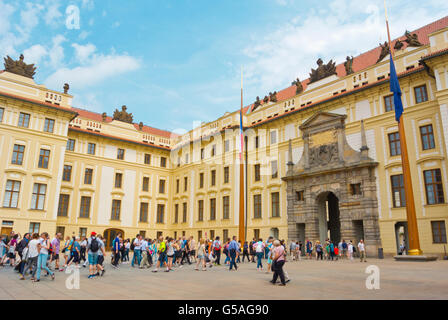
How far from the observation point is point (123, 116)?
46062 millimetres

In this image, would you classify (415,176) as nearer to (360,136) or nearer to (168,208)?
(360,136)

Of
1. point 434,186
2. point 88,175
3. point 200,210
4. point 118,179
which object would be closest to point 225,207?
point 200,210

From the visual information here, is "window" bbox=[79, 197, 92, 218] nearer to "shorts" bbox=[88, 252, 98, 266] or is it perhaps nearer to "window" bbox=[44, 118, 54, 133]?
"window" bbox=[44, 118, 54, 133]

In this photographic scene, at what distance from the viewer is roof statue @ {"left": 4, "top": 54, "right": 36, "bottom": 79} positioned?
116 ft

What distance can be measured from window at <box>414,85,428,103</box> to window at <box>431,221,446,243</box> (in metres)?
9.16

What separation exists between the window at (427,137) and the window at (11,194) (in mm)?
36052

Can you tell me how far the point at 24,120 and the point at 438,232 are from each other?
37818 mm

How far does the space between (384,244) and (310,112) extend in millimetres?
13631

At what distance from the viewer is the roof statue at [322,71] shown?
32.5 meters

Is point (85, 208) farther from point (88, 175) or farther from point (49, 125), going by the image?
point (49, 125)

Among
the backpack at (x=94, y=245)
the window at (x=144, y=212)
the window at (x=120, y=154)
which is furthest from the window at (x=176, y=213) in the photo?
the backpack at (x=94, y=245)

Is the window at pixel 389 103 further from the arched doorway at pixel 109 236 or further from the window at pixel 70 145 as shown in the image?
the window at pixel 70 145

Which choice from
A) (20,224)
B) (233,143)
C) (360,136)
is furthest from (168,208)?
(360,136)

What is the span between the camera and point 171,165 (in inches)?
1925
